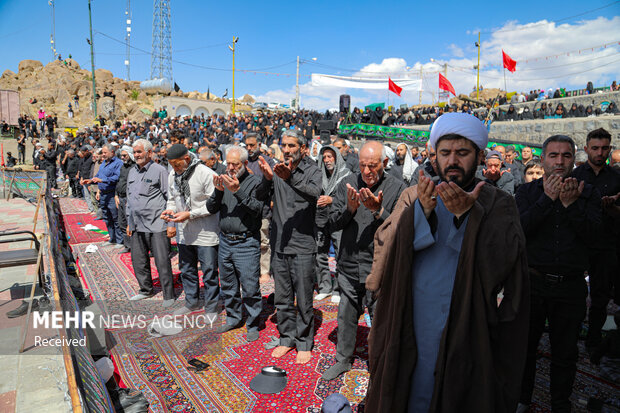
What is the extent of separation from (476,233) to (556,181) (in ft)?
4.31

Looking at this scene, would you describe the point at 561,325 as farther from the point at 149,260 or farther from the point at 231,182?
the point at 149,260

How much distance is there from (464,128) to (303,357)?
2701mm

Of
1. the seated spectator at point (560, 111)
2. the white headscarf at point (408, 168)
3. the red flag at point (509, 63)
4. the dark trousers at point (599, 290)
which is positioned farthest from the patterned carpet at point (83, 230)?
the red flag at point (509, 63)

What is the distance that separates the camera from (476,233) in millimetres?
1534

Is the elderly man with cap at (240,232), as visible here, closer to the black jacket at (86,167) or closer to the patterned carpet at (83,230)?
the patterned carpet at (83,230)

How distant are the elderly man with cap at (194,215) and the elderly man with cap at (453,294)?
2.96m

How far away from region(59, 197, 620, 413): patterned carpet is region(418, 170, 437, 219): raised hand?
6.46 feet

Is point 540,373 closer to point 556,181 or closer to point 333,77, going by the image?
point 556,181

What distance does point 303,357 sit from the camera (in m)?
3.54

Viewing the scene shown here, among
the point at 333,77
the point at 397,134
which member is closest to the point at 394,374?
the point at 397,134

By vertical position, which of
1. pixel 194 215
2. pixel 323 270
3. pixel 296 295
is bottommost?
pixel 323 270

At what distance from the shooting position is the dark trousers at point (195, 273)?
14.5 feet

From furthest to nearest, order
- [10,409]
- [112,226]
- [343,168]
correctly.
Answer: [112,226] < [343,168] < [10,409]

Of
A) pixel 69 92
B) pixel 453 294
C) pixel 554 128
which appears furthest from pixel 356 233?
pixel 69 92
